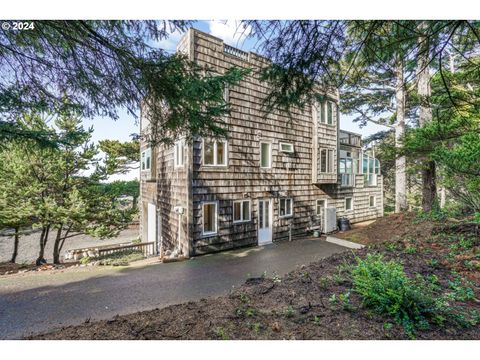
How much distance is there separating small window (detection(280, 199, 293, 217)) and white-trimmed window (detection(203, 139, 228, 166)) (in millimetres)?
2413

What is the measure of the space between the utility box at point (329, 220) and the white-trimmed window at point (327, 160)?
1.40m

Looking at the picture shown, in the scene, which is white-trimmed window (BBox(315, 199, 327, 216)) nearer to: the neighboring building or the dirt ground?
the neighboring building

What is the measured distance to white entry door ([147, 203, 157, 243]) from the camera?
690 centimetres

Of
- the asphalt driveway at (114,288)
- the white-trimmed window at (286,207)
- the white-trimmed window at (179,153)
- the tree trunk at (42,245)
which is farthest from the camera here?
the white-trimmed window at (286,207)

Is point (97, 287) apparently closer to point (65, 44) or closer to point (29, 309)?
point (29, 309)

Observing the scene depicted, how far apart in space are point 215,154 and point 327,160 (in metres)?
4.43

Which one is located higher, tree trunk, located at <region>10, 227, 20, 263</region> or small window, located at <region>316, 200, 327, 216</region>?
small window, located at <region>316, 200, 327, 216</region>

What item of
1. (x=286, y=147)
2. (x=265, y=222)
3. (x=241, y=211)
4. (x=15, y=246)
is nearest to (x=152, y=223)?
(x=241, y=211)

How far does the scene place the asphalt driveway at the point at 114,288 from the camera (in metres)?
2.58

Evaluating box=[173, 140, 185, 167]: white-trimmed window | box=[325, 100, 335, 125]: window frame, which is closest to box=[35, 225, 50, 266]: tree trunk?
box=[173, 140, 185, 167]: white-trimmed window

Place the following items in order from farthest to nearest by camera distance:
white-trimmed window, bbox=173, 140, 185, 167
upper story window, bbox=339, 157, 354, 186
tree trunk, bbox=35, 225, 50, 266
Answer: upper story window, bbox=339, 157, 354, 186, white-trimmed window, bbox=173, 140, 185, 167, tree trunk, bbox=35, 225, 50, 266
